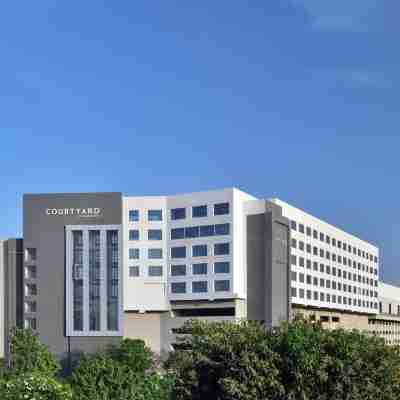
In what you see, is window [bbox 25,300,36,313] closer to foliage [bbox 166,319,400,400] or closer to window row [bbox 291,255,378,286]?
window row [bbox 291,255,378,286]

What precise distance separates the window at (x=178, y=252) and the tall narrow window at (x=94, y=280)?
8554mm

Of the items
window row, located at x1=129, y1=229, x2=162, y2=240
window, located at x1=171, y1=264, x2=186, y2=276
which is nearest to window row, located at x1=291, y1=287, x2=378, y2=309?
window, located at x1=171, y1=264, x2=186, y2=276

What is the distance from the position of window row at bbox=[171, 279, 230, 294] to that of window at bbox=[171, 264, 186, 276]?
1.02 metres

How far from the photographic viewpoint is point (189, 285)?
7938 centimetres

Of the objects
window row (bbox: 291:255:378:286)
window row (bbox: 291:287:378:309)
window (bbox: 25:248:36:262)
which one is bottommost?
window row (bbox: 291:287:378:309)

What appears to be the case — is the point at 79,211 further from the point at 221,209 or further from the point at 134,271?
the point at 221,209

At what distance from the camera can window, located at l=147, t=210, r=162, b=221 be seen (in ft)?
267

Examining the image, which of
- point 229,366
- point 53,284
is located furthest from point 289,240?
point 229,366

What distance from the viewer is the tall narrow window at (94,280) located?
75.5 metres

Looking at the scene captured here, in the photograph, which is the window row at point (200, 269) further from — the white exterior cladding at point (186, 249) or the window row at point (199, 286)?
the window row at point (199, 286)

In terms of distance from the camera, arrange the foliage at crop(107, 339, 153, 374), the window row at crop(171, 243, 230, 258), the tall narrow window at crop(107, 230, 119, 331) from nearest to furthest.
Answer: the foliage at crop(107, 339, 153, 374)
the tall narrow window at crop(107, 230, 119, 331)
the window row at crop(171, 243, 230, 258)

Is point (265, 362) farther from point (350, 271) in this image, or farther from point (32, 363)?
point (350, 271)

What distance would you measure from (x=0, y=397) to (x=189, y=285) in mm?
54054

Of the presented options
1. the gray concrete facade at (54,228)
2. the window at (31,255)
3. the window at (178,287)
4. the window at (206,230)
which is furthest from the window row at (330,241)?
the window at (31,255)
